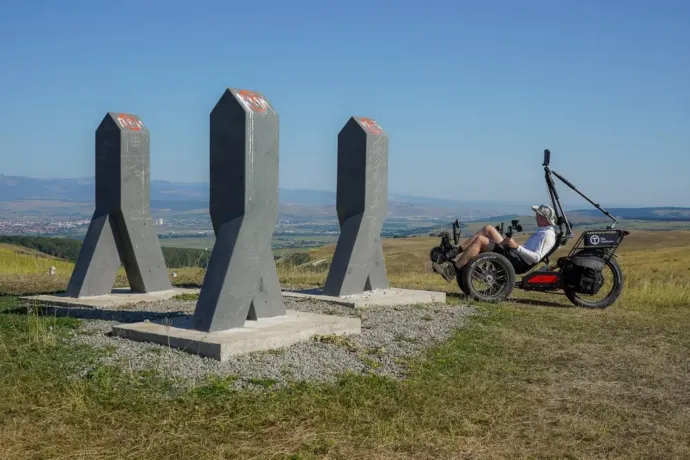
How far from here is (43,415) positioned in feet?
19.0

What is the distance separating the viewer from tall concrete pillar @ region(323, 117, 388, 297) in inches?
484

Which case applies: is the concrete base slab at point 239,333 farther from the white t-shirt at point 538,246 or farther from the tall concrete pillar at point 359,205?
the white t-shirt at point 538,246

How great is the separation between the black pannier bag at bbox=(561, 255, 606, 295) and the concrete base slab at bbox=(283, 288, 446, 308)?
207cm

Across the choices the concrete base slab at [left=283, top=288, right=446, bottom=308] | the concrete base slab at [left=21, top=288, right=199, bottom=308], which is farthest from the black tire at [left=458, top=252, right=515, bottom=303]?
the concrete base slab at [left=21, top=288, right=199, bottom=308]

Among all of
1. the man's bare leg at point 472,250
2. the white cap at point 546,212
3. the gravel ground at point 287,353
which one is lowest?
the gravel ground at point 287,353

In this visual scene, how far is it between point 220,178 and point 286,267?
996 centimetres

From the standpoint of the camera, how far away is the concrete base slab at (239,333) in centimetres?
765

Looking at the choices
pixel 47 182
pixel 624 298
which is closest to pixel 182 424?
pixel 624 298

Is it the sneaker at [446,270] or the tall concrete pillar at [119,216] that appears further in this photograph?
the sneaker at [446,270]

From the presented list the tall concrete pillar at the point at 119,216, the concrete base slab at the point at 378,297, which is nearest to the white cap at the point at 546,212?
the concrete base slab at the point at 378,297

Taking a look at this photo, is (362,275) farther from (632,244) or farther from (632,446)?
(632,244)

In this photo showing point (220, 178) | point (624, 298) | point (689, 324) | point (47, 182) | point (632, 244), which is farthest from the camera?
point (47, 182)

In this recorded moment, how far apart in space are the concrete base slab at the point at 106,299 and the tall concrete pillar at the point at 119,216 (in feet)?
0.50

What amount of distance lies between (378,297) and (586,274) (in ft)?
10.8
